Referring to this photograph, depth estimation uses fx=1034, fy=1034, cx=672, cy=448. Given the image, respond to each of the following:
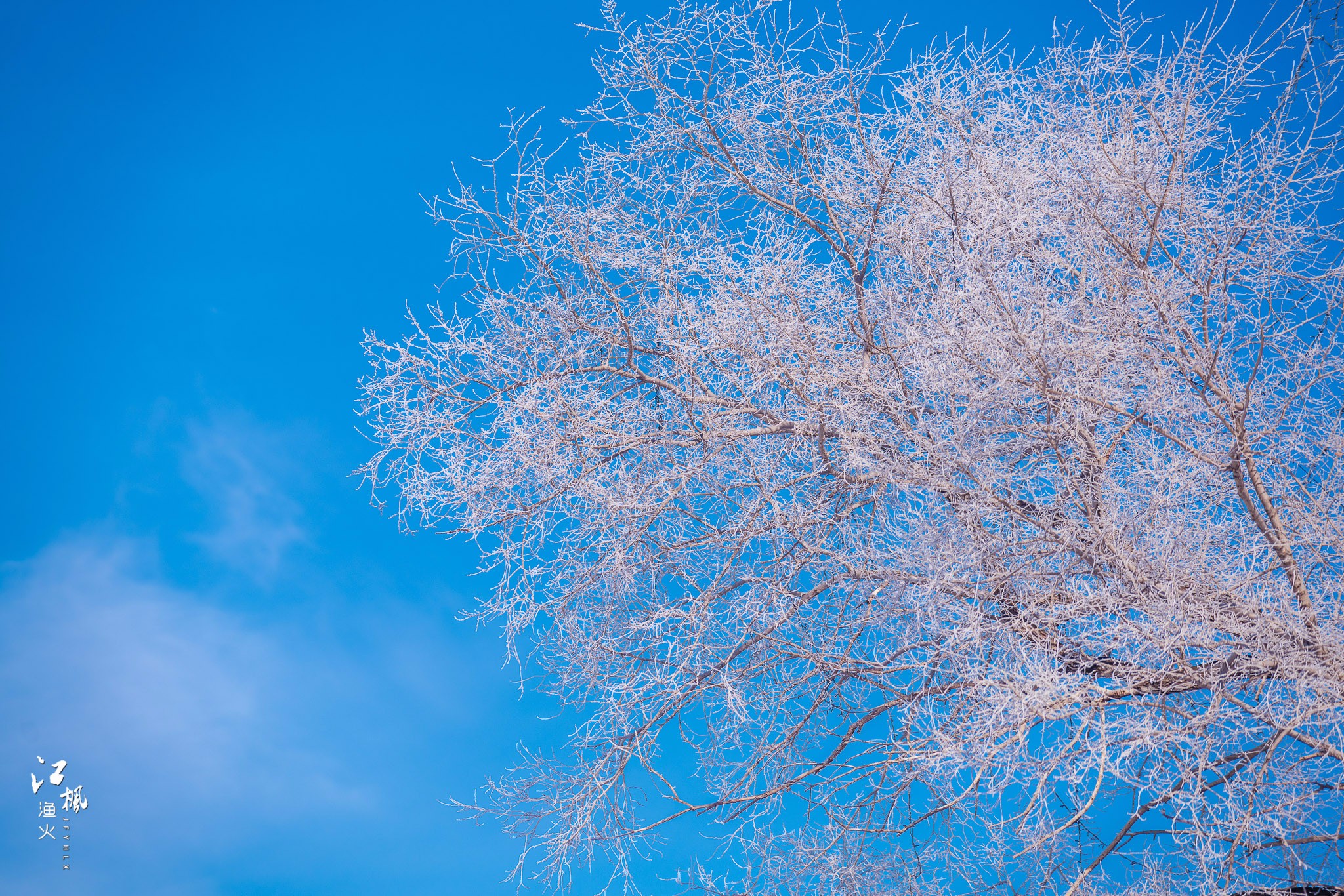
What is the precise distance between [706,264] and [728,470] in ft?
3.60

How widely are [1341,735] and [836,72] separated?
155 inches

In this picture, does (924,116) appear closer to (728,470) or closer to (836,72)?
(836,72)

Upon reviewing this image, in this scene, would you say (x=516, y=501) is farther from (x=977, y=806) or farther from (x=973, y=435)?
(x=977, y=806)

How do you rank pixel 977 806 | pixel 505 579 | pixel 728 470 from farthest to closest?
pixel 728 470 < pixel 505 579 < pixel 977 806

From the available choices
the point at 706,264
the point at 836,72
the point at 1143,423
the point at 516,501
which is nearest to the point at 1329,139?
the point at 1143,423

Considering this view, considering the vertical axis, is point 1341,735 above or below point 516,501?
below

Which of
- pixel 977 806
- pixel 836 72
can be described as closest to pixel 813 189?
pixel 836 72

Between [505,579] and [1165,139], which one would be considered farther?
[505,579]

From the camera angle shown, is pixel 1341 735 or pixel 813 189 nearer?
pixel 1341 735

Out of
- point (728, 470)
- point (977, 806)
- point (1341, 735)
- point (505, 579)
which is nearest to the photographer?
point (1341, 735)

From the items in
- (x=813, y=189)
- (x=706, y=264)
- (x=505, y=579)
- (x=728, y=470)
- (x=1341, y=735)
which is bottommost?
(x=1341, y=735)

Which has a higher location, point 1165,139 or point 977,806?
point 1165,139

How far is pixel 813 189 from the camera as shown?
231 inches

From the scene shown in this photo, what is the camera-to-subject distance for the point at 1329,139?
441 centimetres
